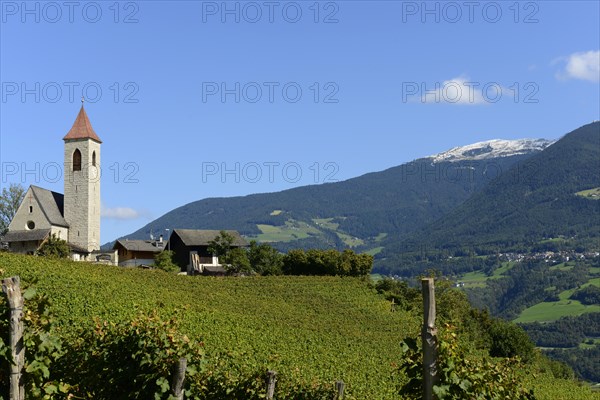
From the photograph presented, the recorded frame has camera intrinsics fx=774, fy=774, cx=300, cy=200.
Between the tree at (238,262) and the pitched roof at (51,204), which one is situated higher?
the pitched roof at (51,204)

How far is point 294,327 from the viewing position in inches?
1678

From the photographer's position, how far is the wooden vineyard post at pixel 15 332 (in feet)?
33.1

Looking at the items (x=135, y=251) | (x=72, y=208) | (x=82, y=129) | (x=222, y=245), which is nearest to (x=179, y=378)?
(x=72, y=208)

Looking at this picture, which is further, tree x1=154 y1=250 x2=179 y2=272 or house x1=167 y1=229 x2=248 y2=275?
house x1=167 y1=229 x2=248 y2=275

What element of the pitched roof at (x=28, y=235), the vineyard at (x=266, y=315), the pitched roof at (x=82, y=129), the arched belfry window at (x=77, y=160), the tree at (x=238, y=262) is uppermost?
the pitched roof at (x=82, y=129)

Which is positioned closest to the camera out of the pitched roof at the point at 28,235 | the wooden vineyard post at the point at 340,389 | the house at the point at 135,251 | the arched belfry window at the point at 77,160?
the wooden vineyard post at the point at 340,389

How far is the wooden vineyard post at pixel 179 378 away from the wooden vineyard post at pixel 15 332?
2041 millimetres

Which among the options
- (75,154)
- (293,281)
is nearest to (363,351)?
(293,281)

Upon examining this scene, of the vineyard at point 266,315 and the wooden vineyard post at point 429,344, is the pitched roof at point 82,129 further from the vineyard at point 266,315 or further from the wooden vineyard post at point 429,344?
A: the wooden vineyard post at point 429,344

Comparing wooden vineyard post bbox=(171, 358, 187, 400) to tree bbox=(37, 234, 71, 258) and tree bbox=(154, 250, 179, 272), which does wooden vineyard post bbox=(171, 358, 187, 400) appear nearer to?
tree bbox=(37, 234, 71, 258)

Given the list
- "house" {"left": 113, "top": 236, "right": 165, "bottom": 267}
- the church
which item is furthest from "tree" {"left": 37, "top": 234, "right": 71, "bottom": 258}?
"house" {"left": 113, "top": 236, "right": 165, "bottom": 267}

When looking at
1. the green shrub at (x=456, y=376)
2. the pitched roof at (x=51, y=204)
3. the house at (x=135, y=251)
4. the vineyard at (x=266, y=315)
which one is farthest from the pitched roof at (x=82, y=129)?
the green shrub at (x=456, y=376)

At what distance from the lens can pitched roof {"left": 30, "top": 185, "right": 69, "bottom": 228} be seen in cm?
7225

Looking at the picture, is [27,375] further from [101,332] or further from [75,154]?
[75,154]
